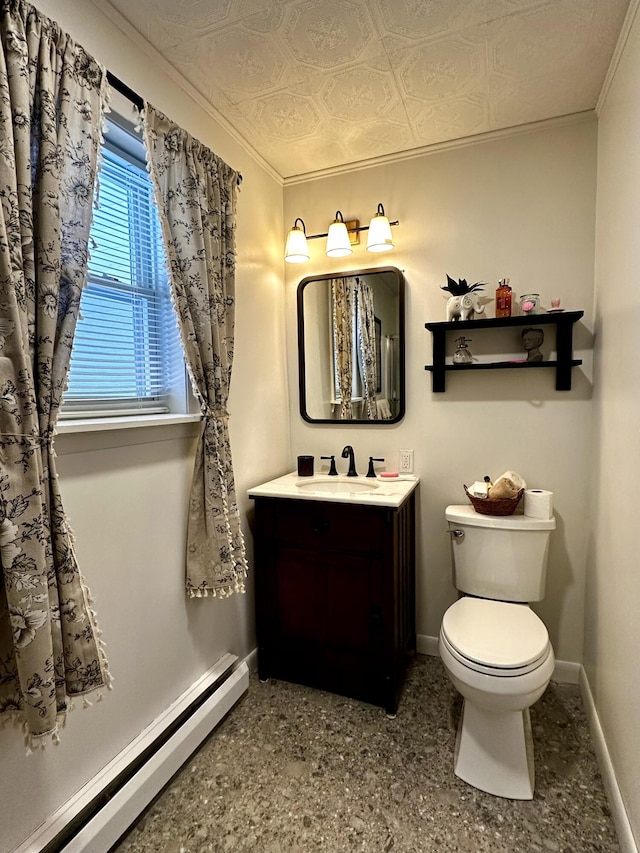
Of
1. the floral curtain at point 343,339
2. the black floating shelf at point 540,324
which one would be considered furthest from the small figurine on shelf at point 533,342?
the floral curtain at point 343,339

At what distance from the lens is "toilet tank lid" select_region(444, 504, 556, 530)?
6.02ft

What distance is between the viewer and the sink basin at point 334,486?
216 cm

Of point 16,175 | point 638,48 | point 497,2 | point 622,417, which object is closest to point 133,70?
point 16,175

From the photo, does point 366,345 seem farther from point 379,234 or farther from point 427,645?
point 427,645

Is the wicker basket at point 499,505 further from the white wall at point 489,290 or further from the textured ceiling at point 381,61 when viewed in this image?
the textured ceiling at point 381,61

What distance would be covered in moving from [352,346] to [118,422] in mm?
→ 1326

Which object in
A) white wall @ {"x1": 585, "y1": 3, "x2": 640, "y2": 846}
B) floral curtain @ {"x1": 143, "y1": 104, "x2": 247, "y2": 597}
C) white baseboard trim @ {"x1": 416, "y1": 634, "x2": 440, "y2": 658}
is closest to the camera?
white wall @ {"x1": 585, "y1": 3, "x2": 640, "y2": 846}

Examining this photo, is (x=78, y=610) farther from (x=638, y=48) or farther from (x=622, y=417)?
(x=638, y=48)

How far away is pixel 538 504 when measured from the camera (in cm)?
187

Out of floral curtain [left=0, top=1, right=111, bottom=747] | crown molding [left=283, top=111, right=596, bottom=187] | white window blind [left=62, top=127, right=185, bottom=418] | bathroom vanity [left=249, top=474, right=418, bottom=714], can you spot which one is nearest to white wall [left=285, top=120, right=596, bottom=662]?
crown molding [left=283, top=111, right=596, bottom=187]

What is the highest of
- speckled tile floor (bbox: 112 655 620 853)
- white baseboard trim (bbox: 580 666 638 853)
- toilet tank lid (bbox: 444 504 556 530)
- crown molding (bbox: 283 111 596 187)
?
crown molding (bbox: 283 111 596 187)

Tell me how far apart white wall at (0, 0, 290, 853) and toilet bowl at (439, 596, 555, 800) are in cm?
100

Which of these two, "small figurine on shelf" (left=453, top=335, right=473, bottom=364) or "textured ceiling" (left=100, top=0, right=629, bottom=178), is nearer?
"textured ceiling" (left=100, top=0, right=629, bottom=178)

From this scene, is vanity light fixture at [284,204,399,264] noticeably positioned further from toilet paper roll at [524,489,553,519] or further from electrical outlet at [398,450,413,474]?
toilet paper roll at [524,489,553,519]
